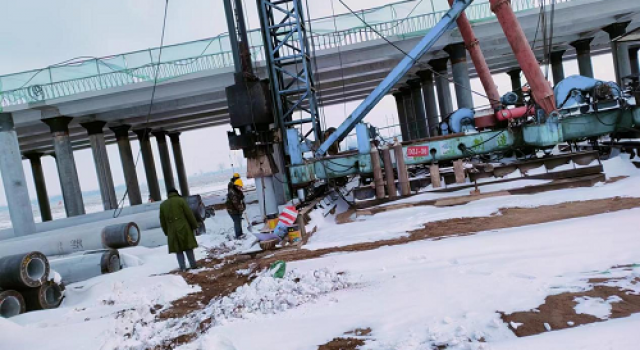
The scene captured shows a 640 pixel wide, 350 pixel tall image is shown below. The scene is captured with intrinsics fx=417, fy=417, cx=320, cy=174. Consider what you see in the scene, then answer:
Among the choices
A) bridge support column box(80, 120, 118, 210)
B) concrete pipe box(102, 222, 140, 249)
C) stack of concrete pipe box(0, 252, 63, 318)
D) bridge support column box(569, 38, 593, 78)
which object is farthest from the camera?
bridge support column box(569, 38, 593, 78)

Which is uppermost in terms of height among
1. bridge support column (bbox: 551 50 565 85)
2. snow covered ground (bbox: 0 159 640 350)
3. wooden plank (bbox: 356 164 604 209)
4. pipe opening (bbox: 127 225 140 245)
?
bridge support column (bbox: 551 50 565 85)

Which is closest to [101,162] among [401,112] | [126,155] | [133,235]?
[126,155]

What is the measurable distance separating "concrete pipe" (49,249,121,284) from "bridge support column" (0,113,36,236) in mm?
11767

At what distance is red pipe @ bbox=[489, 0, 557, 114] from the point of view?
35.0 ft

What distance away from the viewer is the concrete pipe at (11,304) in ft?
21.3

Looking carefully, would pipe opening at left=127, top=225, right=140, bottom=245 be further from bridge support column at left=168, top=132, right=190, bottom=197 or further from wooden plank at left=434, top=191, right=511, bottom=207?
bridge support column at left=168, top=132, right=190, bottom=197

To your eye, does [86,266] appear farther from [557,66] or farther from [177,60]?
[557,66]

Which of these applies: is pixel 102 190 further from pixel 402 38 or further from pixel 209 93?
pixel 402 38

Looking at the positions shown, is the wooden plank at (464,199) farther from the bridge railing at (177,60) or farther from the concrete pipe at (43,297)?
the bridge railing at (177,60)

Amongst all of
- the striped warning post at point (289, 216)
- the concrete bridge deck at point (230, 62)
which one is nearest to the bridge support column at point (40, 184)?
the concrete bridge deck at point (230, 62)

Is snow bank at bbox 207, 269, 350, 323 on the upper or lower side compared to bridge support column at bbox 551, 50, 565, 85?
lower

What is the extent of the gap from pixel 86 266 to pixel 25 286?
7.10 feet

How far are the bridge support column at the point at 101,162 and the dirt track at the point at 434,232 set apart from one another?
17871 millimetres

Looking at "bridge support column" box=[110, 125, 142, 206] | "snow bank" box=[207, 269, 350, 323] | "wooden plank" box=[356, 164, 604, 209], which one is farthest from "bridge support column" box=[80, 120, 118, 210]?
"snow bank" box=[207, 269, 350, 323]
